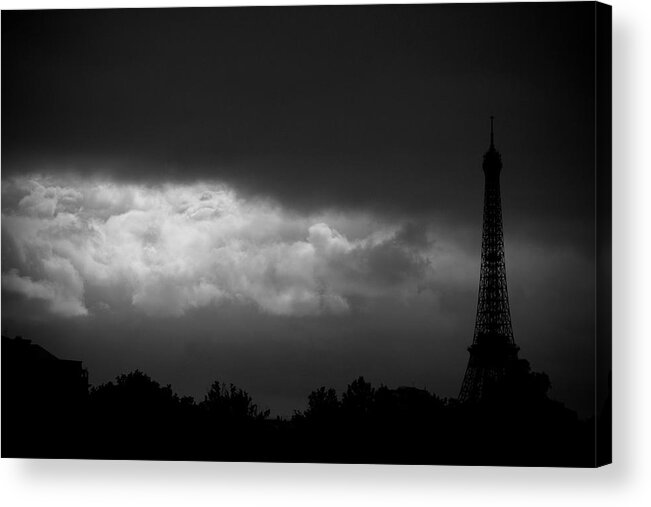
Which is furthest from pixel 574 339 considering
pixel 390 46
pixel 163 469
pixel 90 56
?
pixel 90 56

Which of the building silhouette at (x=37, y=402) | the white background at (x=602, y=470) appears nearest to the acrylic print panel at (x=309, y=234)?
the building silhouette at (x=37, y=402)

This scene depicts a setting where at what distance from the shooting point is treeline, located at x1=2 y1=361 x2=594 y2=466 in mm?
8953

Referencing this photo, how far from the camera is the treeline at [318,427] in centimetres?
895

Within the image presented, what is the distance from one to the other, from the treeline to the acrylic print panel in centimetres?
1

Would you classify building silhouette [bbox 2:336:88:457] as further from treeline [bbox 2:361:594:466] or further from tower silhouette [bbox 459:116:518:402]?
tower silhouette [bbox 459:116:518:402]

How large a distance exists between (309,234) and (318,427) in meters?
1.29

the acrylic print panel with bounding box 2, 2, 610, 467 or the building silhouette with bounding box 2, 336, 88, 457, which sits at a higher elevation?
the acrylic print panel with bounding box 2, 2, 610, 467

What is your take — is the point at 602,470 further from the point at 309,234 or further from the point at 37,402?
the point at 37,402

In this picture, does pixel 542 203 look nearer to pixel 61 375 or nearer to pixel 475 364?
pixel 475 364

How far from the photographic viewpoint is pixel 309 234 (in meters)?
9.18

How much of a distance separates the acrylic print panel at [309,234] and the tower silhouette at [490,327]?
0.02 metres

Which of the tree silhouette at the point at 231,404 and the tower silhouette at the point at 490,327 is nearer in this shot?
the tower silhouette at the point at 490,327

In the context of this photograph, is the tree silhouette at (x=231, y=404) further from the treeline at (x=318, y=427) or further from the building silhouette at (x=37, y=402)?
the building silhouette at (x=37, y=402)

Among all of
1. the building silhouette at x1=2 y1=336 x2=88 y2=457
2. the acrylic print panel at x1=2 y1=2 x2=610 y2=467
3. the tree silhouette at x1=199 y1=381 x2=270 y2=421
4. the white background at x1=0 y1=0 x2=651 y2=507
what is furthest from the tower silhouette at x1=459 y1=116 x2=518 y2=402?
the building silhouette at x1=2 y1=336 x2=88 y2=457
